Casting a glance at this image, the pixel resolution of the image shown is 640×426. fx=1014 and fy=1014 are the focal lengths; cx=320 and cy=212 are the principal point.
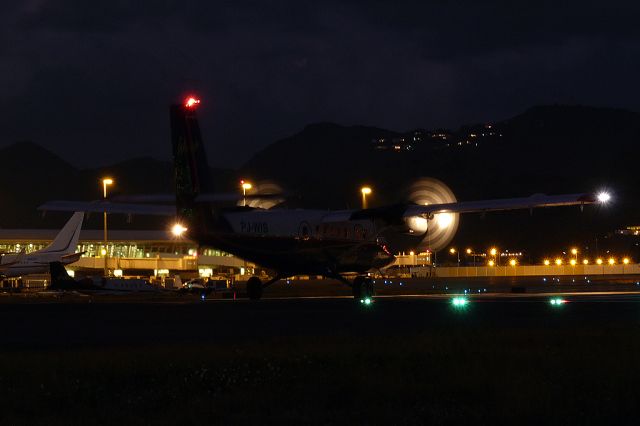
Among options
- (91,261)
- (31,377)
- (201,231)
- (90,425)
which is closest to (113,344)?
(31,377)

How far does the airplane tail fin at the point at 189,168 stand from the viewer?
48031 mm

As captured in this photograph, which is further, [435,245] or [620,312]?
[435,245]

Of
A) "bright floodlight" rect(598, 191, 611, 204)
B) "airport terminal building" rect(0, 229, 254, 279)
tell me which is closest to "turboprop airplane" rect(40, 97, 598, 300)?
"bright floodlight" rect(598, 191, 611, 204)

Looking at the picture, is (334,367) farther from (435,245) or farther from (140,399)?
(435,245)

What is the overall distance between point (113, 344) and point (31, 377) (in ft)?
21.2

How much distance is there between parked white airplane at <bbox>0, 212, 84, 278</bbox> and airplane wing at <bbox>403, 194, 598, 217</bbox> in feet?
144

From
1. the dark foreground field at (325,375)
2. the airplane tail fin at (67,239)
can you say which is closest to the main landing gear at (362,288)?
the dark foreground field at (325,375)

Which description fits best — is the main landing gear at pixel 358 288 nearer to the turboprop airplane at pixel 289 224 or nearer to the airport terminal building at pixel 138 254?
the turboprop airplane at pixel 289 224

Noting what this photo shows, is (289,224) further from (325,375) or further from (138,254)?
(138,254)

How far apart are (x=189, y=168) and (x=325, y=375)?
31626 mm

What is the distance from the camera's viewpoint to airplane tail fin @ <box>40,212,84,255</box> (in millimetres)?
93406

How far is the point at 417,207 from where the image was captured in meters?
53.8

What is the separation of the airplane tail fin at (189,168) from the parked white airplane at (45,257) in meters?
40.3

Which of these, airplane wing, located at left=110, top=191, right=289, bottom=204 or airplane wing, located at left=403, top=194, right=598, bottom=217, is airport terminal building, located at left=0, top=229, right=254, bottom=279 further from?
airplane wing, located at left=110, top=191, right=289, bottom=204
